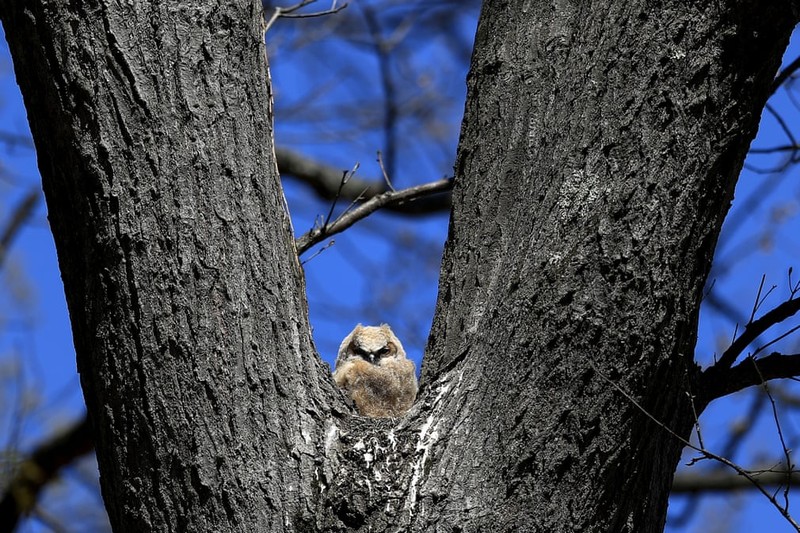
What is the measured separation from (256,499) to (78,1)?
120 cm

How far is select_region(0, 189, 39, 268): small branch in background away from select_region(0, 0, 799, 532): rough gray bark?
4907 mm

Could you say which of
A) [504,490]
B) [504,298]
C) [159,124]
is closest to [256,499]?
[504,490]

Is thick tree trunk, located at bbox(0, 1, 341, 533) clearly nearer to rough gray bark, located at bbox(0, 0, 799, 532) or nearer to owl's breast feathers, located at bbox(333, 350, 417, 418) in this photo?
rough gray bark, located at bbox(0, 0, 799, 532)

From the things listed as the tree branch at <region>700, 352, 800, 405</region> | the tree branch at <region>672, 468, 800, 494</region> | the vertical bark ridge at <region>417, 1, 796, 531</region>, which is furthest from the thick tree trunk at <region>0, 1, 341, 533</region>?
the tree branch at <region>672, 468, 800, 494</region>

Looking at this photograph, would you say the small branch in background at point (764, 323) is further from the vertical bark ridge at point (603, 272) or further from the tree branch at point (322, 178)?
the tree branch at point (322, 178)

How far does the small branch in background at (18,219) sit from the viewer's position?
6570mm

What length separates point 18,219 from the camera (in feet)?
21.6

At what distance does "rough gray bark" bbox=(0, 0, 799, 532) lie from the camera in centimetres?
192

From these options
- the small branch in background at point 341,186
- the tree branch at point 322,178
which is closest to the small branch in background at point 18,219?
the tree branch at point 322,178

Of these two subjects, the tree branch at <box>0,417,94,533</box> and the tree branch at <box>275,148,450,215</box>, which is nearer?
the tree branch at <box>0,417,94,533</box>

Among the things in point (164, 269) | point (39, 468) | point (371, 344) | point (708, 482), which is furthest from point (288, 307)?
point (708, 482)

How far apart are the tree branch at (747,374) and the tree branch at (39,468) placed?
3.81 metres

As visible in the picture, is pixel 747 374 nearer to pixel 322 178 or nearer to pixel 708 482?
pixel 708 482

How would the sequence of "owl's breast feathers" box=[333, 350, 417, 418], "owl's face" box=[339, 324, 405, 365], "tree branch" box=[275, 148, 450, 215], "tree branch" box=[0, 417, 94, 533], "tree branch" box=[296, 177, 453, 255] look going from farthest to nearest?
"tree branch" box=[275, 148, 450, 215]
"tree branch" box=[0, 417, 94, 533]
"owl's face" box=[339, 324, 405, 365]
"tree branch" box=[296, 177, 453, 255]
"owl's breast feathers" box=[333, 350, 417, 418]
